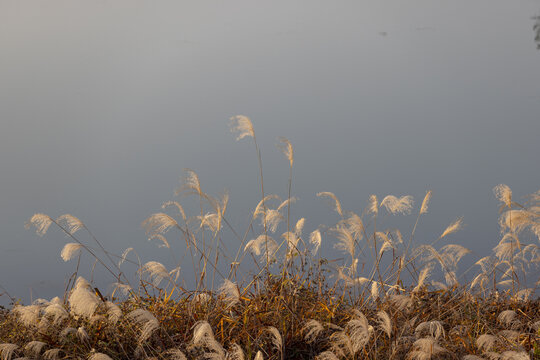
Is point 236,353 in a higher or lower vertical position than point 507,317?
higher

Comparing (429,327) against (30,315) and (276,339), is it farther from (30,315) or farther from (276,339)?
(30,315)

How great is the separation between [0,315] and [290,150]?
3.79m

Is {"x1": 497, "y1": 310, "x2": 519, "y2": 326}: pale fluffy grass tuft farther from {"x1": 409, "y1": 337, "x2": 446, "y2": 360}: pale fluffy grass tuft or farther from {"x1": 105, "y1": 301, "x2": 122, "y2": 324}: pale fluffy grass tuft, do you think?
{"x1": 105, "y1": 301, "x2": 122, "y2": 324}: pale fluffy grass tuft

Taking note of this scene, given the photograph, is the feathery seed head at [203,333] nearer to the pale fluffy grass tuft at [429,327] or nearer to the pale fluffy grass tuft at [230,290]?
the pale fluffy grass tuft at [230,290]

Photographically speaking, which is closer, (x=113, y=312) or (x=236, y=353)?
(x=236, y=353)

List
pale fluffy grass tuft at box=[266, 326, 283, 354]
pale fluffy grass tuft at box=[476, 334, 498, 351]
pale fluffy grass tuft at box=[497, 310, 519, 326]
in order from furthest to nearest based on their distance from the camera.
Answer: pale fluffy grass tuft at box=[497, 310, 519, 326] → pale fluffy grass tuft at box=[476, 334, 498, 351] → pale fluffy grass tuft at box=[266, 326, 283, 354]

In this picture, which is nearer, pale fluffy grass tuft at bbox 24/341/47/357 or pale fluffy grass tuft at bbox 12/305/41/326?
pale fluffy grass tuft at bbox 24/341/47/357

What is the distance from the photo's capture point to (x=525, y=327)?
19.4 feet

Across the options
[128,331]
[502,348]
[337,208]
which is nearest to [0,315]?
[128,331]

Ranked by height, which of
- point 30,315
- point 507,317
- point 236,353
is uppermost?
point 30,315

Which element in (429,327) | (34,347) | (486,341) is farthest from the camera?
(429,327)

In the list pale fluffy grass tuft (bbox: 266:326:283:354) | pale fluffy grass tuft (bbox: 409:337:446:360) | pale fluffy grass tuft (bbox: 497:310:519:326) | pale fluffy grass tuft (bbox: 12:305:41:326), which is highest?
pale fluffy grass tuft (bbox: 12:305:41:326)

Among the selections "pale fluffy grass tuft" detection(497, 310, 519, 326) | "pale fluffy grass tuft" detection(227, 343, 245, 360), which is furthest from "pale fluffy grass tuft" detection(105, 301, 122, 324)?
"pale fluffy grass tuft" detection(497, 310, 519, 326)

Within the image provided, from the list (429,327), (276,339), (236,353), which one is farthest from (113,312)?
(429,327)
